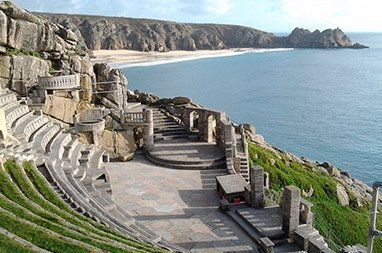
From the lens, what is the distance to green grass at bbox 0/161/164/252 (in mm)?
11328

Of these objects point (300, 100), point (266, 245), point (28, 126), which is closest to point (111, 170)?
point (28, 126)

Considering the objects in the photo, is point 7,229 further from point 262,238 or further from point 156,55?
point 156,55

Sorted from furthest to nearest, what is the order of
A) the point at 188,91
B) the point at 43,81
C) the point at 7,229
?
the point at 188,91, the point at 43,81, the point at 7,229

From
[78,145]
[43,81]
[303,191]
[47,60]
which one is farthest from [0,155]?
[303,191]

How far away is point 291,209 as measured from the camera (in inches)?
685

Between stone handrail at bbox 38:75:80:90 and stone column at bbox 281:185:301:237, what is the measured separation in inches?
772

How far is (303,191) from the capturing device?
32500 millimetres

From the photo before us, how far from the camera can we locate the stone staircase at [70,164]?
53.5ft

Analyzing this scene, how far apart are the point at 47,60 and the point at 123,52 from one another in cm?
14439

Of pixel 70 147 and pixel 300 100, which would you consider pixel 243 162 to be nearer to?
pixel 70 147

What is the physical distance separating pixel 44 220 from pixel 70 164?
941 cm

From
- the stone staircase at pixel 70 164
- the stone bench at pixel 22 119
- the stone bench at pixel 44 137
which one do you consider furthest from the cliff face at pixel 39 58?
the stone bench at pixel 44 137

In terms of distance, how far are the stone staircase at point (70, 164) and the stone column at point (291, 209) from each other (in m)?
4.98

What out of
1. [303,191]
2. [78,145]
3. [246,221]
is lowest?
[303,191]
